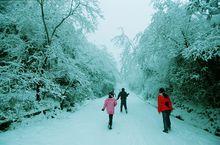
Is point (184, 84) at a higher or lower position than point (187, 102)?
higher

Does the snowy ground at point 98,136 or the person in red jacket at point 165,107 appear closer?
the snowy ground at point 98,136

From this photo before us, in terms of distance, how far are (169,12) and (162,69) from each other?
5734 millimetres

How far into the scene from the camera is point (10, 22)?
13.8 m

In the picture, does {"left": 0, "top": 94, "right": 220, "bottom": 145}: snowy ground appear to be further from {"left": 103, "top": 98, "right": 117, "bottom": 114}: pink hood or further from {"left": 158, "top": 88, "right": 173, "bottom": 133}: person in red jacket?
{"left": 103, "top": 98, "right": 117, "bottom": 114}: pink hood

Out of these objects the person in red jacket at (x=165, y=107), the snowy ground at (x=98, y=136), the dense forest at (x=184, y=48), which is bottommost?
the snowy ground at (x=98, y=136)

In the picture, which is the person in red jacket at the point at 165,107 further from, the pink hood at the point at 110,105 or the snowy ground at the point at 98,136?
the pink hood at the point at 110,105

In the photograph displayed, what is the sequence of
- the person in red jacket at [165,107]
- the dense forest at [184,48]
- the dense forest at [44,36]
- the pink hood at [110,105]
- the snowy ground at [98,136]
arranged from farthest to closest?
the dense forest at [44,36]
the dense forest at [184,48]
the pink hood at [110,105]
the person in red jacket at [165,107]
the snowy ground at [98,136]

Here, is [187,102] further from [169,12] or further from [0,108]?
[0,108]

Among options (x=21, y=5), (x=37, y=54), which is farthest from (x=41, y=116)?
(x=21, y=5)

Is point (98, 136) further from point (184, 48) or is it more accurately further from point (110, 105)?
point (184, 48)

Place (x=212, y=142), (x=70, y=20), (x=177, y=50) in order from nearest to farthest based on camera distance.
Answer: (x=212, y=142)
(x=177, y=50)
(x=70, y=20)

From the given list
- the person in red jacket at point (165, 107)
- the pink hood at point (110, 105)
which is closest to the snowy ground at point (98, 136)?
the person in red jacket at point (165, 107)

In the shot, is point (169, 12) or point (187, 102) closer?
point (169, 12)

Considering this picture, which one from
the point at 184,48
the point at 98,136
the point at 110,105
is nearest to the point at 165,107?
the point at 110,105
